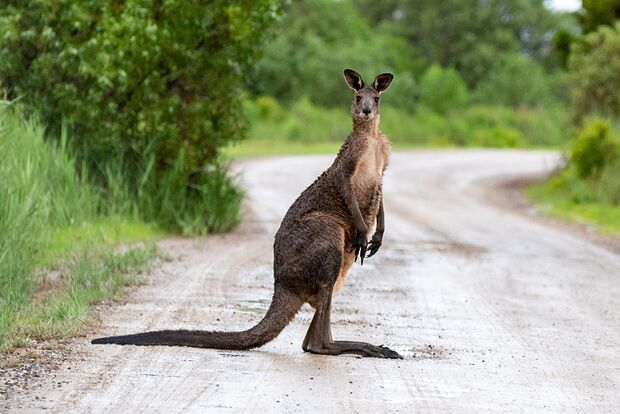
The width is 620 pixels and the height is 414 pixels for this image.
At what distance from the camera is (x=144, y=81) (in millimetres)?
17734

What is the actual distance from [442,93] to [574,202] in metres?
35.1

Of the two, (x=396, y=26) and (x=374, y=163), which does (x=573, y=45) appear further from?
(x=396, y=26)

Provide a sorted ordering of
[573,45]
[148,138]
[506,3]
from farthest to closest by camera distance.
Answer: [506,3] < [573,45] < [148,138]

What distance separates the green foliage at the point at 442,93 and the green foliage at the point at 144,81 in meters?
42.3

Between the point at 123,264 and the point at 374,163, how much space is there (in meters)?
4.79

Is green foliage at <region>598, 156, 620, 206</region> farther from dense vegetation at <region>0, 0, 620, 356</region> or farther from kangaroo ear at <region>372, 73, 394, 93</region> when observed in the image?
kangaroo ear at <region>372, 73, 394, 93</region>

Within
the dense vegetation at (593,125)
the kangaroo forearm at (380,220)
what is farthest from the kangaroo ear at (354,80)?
the dense vegetation at (593,125)

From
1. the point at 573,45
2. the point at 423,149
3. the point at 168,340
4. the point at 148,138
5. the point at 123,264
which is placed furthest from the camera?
the point at 423,149

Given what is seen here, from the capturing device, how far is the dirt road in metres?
7.37

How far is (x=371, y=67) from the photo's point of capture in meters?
58.9

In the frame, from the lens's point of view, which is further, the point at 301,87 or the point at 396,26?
the point at 396,26

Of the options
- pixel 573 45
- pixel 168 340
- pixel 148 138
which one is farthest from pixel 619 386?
pixel 573 45

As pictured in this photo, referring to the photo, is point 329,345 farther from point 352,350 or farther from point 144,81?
point 144,81

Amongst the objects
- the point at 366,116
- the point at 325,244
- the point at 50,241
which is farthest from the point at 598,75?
the point at 325,244
